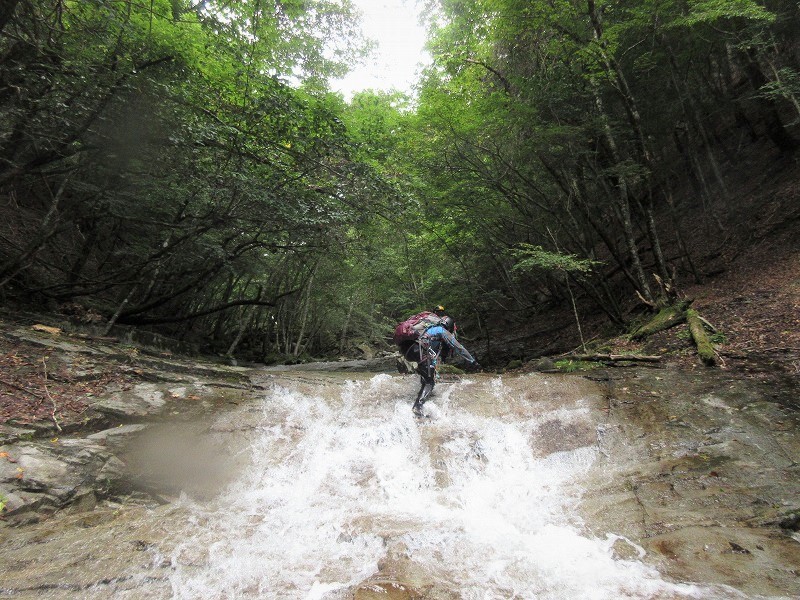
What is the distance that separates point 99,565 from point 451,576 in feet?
10.4

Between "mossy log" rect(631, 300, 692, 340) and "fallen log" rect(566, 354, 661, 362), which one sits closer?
"fallen log" rect(566, 354, 661, 362)

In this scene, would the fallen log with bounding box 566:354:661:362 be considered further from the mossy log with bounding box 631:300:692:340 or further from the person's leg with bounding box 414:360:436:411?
the person's leg with bounding box 414:360:436:411

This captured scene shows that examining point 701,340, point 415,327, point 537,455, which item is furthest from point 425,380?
point 701,340

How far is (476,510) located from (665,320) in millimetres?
7209

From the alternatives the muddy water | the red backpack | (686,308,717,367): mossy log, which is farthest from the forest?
the muddy water

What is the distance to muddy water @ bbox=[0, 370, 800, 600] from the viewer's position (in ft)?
11.8

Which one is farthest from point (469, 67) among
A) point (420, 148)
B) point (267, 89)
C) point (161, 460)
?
point (161, 460)

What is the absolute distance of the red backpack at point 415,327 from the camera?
8227 mm

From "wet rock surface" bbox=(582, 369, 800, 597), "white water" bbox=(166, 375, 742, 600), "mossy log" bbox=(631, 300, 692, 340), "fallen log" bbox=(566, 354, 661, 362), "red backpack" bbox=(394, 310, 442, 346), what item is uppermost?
"mossy log" bbox=(631, 300, 692, 340)

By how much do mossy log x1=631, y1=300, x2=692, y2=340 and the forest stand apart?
0.73 m

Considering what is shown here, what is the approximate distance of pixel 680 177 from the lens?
55.3 ft

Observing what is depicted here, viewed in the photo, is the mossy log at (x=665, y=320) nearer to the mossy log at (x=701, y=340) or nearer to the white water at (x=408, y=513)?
the mossy log at (x=701, y=340)

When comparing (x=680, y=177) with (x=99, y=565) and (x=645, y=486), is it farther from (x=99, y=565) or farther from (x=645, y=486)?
(x=99, y=565)

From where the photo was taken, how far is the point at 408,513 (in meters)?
5.14
